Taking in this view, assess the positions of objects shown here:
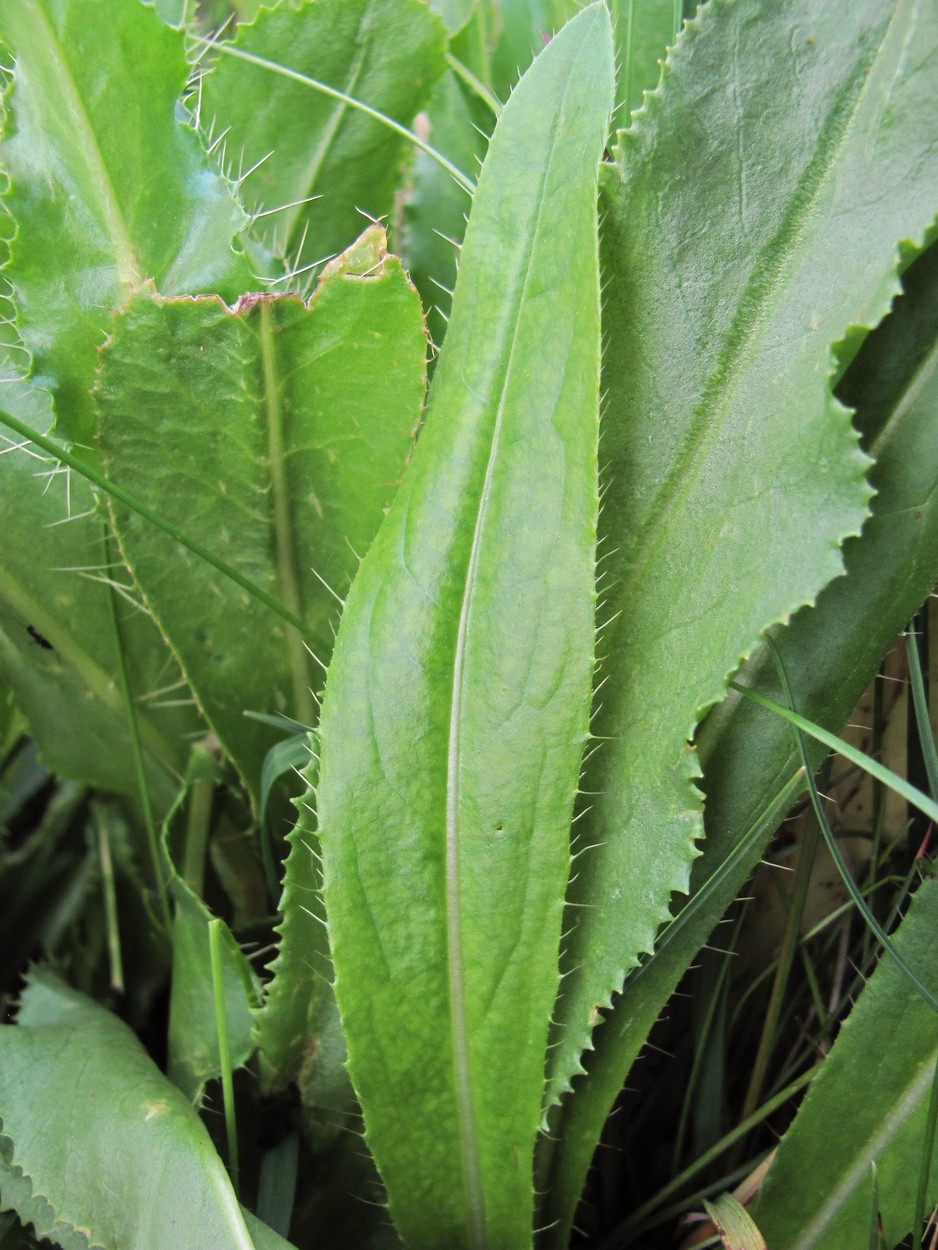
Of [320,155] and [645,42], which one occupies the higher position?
[645,42]

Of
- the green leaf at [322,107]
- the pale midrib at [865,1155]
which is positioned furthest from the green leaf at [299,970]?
the green leaf at [322,107]

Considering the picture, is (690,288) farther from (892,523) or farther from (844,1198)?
(844,1198)

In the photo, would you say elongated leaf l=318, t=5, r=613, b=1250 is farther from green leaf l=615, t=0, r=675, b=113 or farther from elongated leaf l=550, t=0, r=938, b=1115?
green leaf l=615, t=0, r=675, b=113

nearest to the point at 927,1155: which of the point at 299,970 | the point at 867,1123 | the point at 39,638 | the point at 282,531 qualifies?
the point at 867,1123

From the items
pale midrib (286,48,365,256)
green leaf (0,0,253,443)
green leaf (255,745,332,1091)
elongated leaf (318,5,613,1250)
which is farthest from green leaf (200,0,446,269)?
green leaf (255,745,332,1091)

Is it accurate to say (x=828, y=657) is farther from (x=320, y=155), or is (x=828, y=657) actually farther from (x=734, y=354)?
(x=320, y=155)

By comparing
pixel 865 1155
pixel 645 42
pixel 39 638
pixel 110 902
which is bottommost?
pixel 110 902

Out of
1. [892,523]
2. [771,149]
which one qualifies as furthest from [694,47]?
[892,523]
